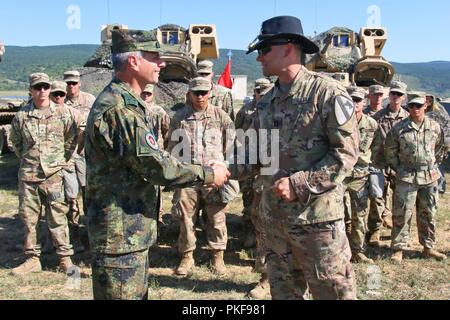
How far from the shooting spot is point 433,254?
6156 millimetres

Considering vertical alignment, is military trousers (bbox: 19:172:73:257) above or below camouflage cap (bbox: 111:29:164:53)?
below

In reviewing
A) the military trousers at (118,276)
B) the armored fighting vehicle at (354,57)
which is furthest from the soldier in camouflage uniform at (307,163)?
the armored fighting vehicle at (354,57)

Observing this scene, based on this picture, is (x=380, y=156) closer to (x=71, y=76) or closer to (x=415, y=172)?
(x=415, y=172)

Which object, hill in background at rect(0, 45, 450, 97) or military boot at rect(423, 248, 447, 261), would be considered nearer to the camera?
military boot at rect(423, 248, 447, 261)

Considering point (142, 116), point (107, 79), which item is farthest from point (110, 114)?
point (107, 79)

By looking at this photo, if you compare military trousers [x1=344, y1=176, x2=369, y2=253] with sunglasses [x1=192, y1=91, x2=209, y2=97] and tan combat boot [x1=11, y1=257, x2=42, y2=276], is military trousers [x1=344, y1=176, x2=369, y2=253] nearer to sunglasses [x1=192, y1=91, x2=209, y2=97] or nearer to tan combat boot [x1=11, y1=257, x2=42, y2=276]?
sunglasses [x1=192, y1=91, x2=209, y2=97]

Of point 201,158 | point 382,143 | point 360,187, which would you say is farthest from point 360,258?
point 201,158

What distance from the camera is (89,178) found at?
2.86 meters

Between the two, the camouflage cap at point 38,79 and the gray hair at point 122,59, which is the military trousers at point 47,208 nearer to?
the camouflage cap at point 38,79

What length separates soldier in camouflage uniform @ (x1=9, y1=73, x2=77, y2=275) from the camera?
18.5 feet

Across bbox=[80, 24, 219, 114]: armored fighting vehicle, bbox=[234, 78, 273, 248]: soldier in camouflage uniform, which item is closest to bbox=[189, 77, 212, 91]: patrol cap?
bbox=[234, 78, 273, 248]: soldier in camouflage uniform

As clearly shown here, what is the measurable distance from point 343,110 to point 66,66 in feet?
313

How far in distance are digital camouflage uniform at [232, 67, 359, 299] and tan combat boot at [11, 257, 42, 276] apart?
11.8 ft
